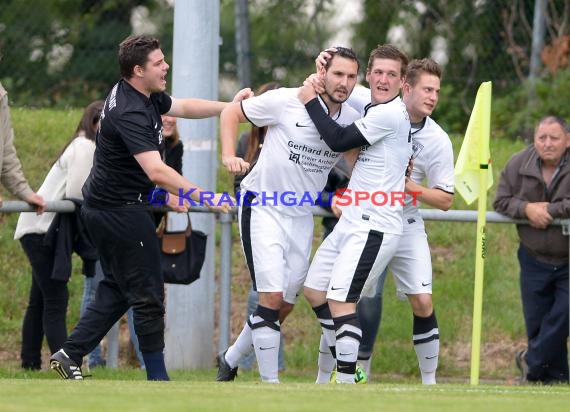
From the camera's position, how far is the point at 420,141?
10023mm

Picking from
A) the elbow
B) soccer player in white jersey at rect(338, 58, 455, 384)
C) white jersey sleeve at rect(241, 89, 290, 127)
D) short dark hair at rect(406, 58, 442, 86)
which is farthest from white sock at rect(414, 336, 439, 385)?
the elbow

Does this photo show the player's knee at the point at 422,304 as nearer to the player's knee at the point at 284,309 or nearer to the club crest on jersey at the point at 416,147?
the player's knee at the point at 284,309

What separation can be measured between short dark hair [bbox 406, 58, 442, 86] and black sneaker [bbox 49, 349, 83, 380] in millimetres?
2998

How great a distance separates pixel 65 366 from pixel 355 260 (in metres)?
2.09

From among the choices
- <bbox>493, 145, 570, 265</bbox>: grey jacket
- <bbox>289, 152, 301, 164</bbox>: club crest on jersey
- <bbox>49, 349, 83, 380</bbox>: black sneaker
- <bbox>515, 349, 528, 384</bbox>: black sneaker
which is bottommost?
<bbox>515, 349, 528, 384</bbox>: black sneaker

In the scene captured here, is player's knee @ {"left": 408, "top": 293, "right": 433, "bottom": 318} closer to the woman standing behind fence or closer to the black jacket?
the black jacket

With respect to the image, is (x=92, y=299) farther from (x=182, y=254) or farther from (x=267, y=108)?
(x=267, y=108)

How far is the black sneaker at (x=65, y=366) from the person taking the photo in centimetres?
977

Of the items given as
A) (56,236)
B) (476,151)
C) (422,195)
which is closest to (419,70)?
(476,151)

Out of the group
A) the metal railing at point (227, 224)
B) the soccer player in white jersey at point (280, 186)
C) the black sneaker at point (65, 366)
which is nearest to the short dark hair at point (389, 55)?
the soccer player in white jersey at point (280, 186)

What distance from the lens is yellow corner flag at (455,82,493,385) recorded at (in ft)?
33.2

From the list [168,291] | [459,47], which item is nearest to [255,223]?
[168,291]

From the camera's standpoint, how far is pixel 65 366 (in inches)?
385

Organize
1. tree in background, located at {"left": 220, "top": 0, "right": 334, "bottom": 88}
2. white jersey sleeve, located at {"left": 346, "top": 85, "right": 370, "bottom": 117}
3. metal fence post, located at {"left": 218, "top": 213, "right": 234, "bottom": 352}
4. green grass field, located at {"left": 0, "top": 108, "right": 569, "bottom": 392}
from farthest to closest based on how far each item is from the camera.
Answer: tree in background, located at {"left": 220, "top": 0, "right": 334, "bottom": 88} → green grass field, located at {"left": 0, "top": 108, "right": 569, "bottom": 392} → metal fence post, located at {"left": 218, "top": 213, "right": 234, "bottom": 352} → white jersey sleeve, located at {"left": 346, "top": 85, "right": 370, "bottom": 117}
